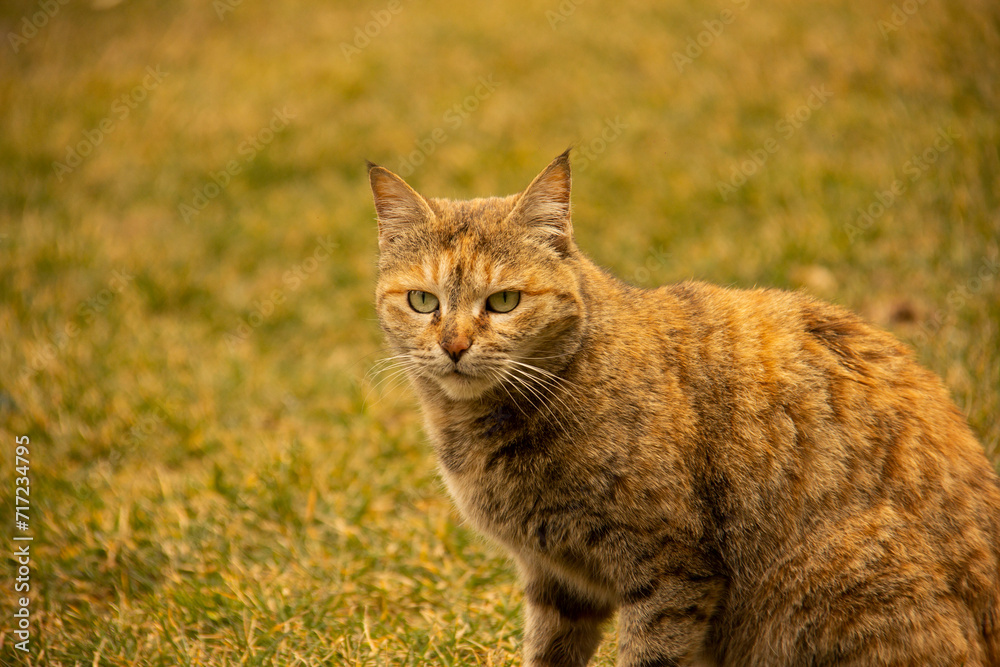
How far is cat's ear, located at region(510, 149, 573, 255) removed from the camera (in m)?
2.88

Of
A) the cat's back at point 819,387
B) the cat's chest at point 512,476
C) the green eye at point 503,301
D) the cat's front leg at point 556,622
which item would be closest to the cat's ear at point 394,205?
the green eye at point 503,301

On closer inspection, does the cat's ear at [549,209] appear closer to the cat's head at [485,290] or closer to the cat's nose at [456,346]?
the cat's head at [485,290]

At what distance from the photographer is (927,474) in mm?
2574

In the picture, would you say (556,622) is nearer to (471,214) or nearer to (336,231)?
(471,214)

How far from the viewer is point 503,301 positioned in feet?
9.09

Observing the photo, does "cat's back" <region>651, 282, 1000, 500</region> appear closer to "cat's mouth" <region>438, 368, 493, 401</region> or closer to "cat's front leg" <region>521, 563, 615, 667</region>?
"cat's mouth" <region>438, 368, 493, 401</region>

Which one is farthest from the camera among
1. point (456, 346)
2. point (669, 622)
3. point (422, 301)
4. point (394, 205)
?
point (394, 205)

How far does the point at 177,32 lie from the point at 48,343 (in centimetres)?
611

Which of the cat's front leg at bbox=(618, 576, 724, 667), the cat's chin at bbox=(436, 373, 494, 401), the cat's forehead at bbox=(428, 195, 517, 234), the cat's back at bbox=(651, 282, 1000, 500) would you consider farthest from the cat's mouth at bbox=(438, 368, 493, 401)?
the cat's front leg at bbox=(618, 576, 724, 667)

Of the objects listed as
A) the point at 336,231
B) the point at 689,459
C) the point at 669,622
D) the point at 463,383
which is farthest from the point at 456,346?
the point at 336,231

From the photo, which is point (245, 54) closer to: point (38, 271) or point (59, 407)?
point (38, 271)

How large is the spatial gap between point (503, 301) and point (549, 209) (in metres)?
0.40

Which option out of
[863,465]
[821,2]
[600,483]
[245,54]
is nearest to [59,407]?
[600,483]

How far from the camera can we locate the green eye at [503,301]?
2758 millimetres
